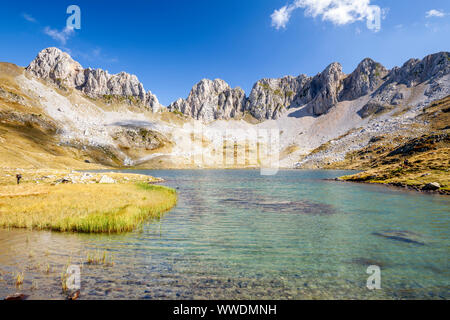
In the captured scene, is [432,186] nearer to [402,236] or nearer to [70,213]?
[402,236]

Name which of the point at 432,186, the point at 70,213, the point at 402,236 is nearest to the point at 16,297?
the point at 70,213

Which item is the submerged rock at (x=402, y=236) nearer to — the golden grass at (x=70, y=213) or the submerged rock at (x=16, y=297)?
the golden grass at (x=70, y=213)

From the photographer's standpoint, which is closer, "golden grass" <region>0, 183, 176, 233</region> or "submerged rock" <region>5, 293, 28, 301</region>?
"submerged rock" <region>5, 293, 28, 301</region>

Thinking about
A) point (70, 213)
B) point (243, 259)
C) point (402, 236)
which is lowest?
point (402, 236)

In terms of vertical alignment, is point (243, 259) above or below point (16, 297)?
below

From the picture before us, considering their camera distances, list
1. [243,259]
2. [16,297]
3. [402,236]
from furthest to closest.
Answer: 1. [402,236]
2. [243,259]
3. [16,297]

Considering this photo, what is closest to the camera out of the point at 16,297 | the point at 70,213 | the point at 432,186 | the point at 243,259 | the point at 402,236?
the point at 16,297

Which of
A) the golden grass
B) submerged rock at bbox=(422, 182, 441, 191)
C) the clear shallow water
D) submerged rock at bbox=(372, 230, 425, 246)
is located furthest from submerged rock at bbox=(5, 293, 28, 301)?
submerged rock at bbox=(422, 182, 441, 191)

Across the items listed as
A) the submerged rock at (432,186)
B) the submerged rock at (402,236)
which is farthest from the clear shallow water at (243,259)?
the submerged rock at (432,186)

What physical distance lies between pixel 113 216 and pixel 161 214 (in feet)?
24.3

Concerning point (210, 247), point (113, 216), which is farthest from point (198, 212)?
point (210, 247)

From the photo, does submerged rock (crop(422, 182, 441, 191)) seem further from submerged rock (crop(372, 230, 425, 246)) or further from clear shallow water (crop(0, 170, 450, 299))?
submerged rock (crop(372, 230, 425, 246))

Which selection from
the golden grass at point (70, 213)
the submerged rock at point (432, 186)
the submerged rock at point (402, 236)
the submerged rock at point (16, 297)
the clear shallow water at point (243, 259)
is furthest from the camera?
the submerged rock at point (432, 186)

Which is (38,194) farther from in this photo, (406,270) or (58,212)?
(406,270)
